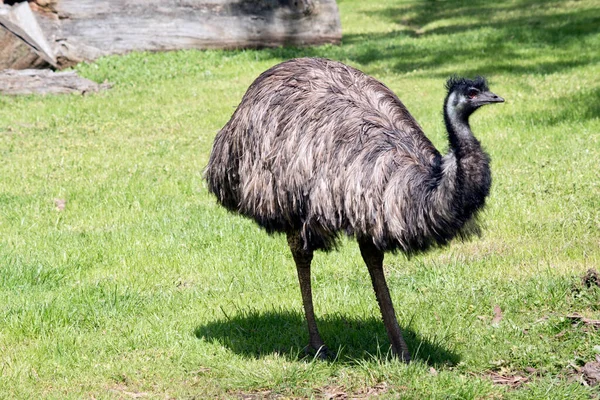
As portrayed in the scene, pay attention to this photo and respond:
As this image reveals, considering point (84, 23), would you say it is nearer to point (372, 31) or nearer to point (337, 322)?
point (372, 31)

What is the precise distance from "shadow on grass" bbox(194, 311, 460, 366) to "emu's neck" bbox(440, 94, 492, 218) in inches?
49.5

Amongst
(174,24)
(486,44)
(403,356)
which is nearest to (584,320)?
(403,356)

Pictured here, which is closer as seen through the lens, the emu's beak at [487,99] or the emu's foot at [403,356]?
the emu's beak at [487,99]

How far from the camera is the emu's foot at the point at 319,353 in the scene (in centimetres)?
604

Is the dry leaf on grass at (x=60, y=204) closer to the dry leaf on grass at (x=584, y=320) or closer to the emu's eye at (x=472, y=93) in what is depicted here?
the dry leaf on grass at (x=584, y=320)

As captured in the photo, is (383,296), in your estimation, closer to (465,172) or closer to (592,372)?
(465,172)

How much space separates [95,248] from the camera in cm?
842

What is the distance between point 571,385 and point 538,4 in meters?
21.6

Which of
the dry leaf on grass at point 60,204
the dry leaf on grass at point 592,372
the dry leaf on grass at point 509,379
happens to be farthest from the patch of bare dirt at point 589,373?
the dry leaf on grass at point 60,204

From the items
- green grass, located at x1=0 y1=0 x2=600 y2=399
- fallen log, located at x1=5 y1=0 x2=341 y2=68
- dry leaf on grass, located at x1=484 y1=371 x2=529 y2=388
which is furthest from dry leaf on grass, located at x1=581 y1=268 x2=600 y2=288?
fallen log, located at x1=5 y1=0 x2=341 y2=68

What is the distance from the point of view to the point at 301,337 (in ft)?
21.4

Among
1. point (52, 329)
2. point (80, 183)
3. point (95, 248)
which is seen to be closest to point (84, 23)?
point (80, 183)

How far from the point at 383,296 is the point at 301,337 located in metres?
1.04

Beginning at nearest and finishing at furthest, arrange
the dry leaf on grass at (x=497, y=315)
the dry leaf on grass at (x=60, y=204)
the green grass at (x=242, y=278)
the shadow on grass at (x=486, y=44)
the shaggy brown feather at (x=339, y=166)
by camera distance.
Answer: the shaggy brown feather at (x=339, y=166), the green grass at (x=242, y=278), the dry leaf on grass at (x=497, y=315), the dry leaf on grass at (x=60, y=204), the shadow on grass at (x=486, y=44)
